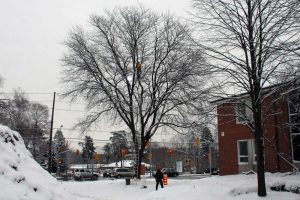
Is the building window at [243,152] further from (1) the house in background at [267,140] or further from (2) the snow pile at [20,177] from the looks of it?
(2) the snow pile at [20,177]

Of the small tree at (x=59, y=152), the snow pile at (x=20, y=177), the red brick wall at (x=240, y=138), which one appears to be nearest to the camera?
the snow pile at (x=20, y=177)

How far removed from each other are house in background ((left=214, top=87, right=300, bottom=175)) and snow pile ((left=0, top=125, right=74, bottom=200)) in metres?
13.6

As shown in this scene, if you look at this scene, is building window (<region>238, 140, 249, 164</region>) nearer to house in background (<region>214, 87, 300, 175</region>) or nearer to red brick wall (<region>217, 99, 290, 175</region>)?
house in background (<region>214, 87, 300, 175</region>)

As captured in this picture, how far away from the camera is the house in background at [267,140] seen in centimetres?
2391

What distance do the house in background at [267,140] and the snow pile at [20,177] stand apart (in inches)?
537

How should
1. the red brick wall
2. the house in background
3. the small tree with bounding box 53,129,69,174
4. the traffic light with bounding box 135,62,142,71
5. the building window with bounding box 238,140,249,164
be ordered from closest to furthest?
the house in background, the red brick wall, the building window with bounding box 238,140,249,164, the traffic light with bounding box 135,62,142,71, the small tree with bounding box 53,129,69,174

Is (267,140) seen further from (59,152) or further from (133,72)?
(59,152)

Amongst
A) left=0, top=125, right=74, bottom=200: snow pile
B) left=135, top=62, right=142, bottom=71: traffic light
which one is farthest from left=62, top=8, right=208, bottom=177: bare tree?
left=0, top=125, right=74, bottom=200: snow pile

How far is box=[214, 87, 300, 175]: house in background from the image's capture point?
78.4 ft

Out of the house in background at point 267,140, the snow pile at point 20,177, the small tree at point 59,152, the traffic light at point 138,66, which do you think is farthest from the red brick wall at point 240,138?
the small tree at point 59,152

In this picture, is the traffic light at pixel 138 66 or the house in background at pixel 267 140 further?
the traffic light at pixel 138 66

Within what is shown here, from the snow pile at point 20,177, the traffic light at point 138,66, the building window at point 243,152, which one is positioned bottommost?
the snow pile at point 20,177

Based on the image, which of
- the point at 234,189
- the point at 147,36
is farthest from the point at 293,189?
the point at 147,36

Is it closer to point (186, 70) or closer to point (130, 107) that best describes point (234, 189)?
point (186, 70)
